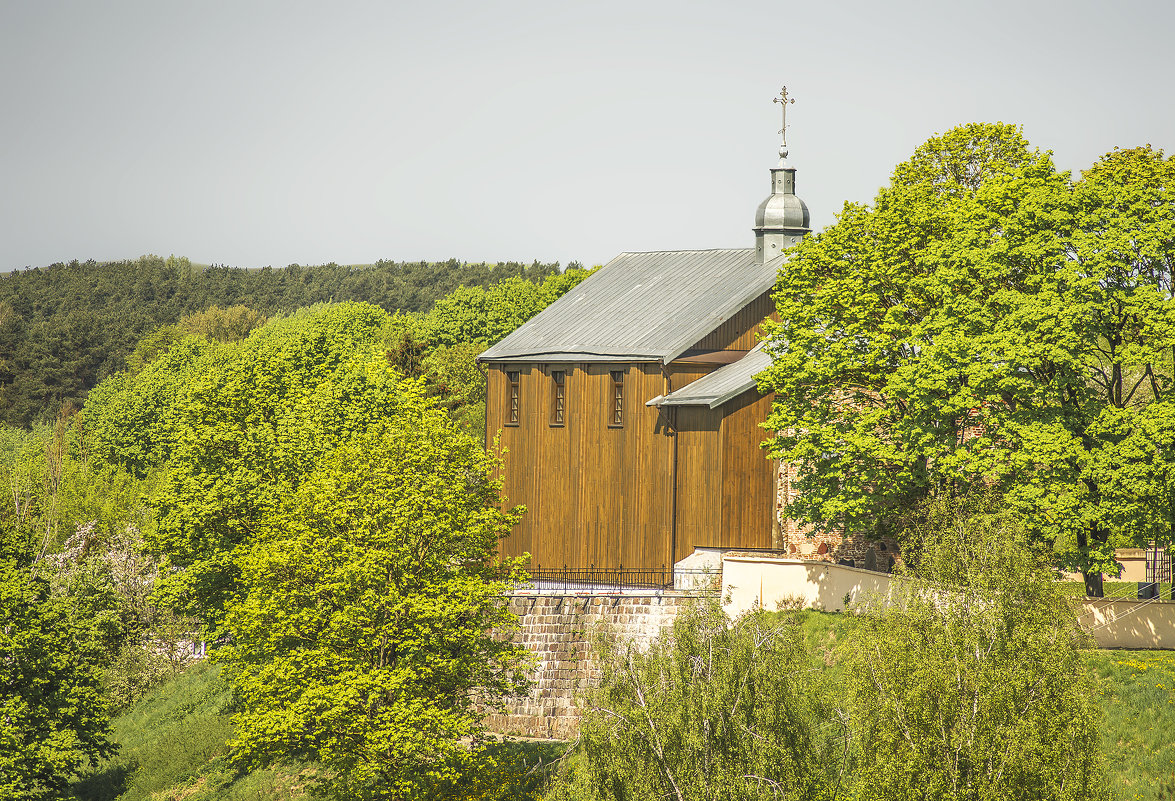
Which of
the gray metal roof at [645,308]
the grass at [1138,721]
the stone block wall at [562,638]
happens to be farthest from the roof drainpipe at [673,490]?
the grass at [1138,721]

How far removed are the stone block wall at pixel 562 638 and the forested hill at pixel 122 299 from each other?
79888 millimetres

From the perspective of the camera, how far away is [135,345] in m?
112

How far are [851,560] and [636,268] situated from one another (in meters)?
15.0

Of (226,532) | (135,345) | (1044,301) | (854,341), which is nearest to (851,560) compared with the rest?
(854,341)

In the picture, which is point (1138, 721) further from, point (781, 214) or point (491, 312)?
point (491, 312)

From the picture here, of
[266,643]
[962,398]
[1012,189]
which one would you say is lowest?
[266,643]

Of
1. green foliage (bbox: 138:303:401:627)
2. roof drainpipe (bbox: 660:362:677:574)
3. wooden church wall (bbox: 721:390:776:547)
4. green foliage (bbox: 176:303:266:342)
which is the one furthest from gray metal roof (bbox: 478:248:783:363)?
green foliage (bbox: 176:303:266:342)

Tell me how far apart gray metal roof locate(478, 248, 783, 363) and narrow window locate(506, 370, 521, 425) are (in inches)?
19.6

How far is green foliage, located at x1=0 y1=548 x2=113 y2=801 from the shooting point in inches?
1021

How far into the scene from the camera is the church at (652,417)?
3192 cm

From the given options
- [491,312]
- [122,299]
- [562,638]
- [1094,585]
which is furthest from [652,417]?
[122,299]

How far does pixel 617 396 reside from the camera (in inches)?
1387

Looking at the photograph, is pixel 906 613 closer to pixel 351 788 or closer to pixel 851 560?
pixel 351 788

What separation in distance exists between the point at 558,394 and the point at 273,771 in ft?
45.0
